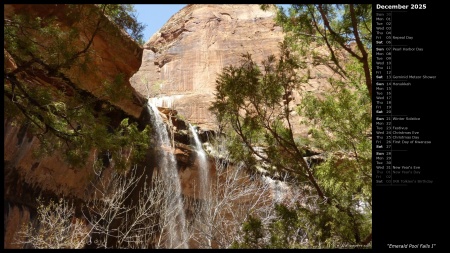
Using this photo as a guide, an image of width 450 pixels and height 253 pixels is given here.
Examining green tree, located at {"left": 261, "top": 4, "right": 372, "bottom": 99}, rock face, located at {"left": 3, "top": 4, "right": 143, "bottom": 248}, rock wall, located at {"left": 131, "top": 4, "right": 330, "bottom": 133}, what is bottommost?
rock face, located at {"left": 3, "top": 4, "right": 143, "bottom": 248}

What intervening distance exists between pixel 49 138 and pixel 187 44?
21161 millimetres

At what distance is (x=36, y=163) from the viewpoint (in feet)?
37.1

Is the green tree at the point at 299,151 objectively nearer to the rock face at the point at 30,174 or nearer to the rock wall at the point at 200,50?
the rock face at the point at 30,174

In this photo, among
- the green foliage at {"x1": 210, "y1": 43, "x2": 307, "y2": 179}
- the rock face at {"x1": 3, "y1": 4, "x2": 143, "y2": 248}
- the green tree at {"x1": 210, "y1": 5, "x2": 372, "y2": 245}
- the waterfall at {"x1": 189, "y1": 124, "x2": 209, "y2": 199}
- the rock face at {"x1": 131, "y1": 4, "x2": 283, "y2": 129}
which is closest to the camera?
the green tree at {"x1": 210, "y1": 5, "x2": 372, "y2": 245}

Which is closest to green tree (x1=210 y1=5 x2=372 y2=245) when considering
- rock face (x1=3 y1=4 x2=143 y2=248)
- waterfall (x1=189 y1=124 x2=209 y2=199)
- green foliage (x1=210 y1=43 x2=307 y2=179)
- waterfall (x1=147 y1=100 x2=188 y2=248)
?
green foliage (x1=210 y1=43 x2=307 y2=179)

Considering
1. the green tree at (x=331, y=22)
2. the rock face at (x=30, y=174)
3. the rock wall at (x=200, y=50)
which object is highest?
the rock wall at (x=200, y=50)

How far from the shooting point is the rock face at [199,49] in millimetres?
24836

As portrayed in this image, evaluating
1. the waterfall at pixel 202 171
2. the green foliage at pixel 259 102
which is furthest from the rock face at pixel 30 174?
the green foliage at pixel 259 102

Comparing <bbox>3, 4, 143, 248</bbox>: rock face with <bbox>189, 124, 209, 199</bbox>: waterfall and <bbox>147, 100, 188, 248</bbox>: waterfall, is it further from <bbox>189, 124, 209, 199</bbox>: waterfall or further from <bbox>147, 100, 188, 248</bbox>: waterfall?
<bbox>189, 124, 209, 199</bbox>: waterfall

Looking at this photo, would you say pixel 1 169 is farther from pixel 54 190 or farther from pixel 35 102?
pixel 54 190

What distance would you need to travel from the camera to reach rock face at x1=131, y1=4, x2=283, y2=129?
2484 centimetres

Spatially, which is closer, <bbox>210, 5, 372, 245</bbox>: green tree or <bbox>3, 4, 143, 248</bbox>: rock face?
<bbox>210, 5, 372, 245</bbox>: green tree

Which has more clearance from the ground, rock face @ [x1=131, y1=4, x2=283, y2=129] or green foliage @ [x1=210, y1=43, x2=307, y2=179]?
rock face @ [x1=131, y1=4, x2=283, y2=129]
